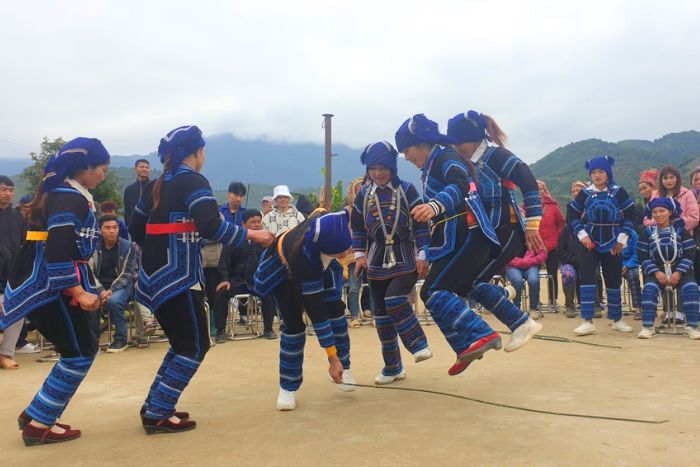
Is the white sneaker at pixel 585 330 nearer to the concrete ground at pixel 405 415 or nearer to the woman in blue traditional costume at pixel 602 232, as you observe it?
the woman in blue traditional costume at pixel 602 232

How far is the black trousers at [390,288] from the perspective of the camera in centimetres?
470

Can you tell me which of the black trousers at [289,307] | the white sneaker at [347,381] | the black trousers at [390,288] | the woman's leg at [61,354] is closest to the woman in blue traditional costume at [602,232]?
the black trousers at [390,288]

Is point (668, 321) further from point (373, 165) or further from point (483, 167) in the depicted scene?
point (373, 165)

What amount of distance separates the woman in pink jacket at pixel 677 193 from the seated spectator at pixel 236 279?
5.13 m

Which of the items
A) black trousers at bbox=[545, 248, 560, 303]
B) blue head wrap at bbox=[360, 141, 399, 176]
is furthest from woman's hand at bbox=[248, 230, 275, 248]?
black trousers at bbox=[545, 248, 560, 303]

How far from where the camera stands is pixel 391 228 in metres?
4.77

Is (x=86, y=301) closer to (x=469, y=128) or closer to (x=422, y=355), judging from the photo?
(x=422, y=355)

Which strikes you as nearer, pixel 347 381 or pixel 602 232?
pixel 347 381

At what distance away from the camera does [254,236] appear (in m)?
3.87

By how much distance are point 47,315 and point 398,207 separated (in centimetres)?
263

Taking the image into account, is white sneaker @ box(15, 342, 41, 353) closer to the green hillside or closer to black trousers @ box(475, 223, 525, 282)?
black trousers @ box(475, 223, 525, 282)

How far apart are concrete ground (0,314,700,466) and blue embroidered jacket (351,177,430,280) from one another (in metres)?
0.98

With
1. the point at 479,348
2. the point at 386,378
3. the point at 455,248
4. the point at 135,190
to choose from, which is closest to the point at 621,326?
the point at 386,378

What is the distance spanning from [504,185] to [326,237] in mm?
1554
